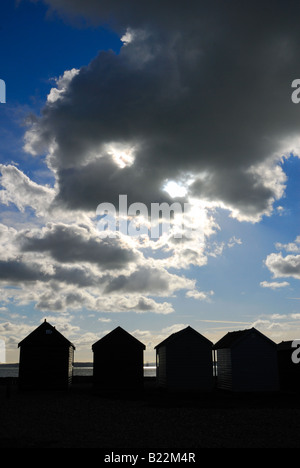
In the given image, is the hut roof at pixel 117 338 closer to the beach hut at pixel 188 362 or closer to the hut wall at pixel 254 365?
the beach hut at pixel 188 362

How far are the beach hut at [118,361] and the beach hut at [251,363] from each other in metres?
8.36

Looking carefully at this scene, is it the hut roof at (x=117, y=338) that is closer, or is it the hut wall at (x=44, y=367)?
the hut wall at (x=44, y=367)

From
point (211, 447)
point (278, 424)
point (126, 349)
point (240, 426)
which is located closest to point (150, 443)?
point (211, 447)

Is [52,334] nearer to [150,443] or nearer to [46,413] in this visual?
[46,413]

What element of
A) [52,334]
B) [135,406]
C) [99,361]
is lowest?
[135,406]

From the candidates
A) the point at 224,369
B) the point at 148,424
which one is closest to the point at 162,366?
the point at 224,369

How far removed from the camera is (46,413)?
2362cm

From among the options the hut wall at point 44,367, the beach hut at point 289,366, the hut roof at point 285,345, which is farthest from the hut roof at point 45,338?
the hut roof at point 285,345

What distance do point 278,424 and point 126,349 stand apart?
21.3 meters

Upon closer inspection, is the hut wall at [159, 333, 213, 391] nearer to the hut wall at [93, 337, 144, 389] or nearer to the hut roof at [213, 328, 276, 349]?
the hut roof at [213, 328, 276, 349]

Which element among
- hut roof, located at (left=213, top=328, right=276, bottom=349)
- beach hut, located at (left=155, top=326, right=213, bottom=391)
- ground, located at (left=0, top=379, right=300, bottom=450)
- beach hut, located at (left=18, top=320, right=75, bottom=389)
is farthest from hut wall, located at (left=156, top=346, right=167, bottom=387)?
ground, located at (left=0, top=379, right=300, bottom=450)

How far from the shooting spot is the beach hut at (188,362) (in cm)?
4056

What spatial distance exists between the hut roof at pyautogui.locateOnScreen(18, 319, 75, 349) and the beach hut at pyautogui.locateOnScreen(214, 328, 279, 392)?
604 inches

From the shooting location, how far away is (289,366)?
45344 millimetres
